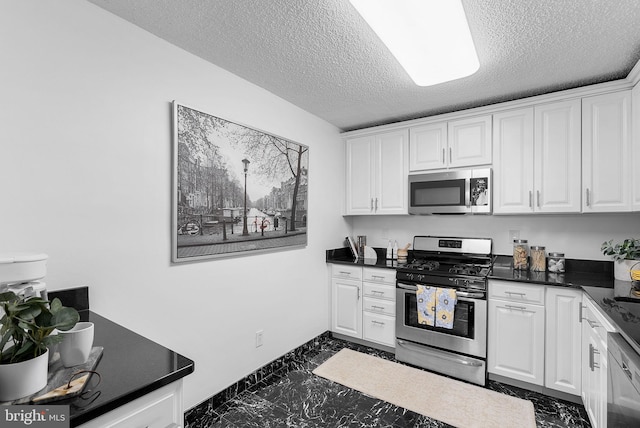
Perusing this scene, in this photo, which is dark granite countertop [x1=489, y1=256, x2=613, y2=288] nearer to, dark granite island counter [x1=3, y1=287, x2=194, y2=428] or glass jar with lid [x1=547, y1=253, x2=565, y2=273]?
glass jar with lid [x1=547, y1=253, x2=565, y2=273]

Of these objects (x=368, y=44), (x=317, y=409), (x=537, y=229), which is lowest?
(x=317, y=409)

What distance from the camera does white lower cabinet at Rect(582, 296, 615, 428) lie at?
1601 millimetres

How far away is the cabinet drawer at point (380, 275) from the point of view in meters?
3.06

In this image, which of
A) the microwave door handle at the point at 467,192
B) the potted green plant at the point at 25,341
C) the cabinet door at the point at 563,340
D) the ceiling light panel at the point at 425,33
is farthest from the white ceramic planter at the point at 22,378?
the microwave door handle at the point at 467,192

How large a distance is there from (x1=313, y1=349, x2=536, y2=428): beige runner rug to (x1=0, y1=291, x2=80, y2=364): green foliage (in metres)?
2.20

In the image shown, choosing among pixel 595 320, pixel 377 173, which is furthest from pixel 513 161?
pixel 595 320

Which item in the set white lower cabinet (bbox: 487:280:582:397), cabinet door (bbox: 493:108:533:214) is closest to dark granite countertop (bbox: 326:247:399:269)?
white lower cabinet (bbox: 487:280:582:397)

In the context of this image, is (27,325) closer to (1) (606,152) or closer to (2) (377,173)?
(2) (377,173)

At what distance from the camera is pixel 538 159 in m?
2.60

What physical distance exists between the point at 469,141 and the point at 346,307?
2.08 metres

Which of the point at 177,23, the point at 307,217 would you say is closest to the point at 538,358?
the point at 307,217

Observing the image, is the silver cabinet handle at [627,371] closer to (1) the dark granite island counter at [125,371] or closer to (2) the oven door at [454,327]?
(2) the oven door at [454,327]

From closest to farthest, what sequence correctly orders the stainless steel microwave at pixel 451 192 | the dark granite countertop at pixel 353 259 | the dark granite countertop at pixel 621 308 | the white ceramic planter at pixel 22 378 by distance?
the white ceramic planter at pixel 22 378 → the dark granite countertop at pixel 621 308 → the stainless steel microwave at pixel 451 192 → the dark granite countertop at pixel 353 259

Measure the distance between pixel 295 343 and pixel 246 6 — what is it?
2696mm
